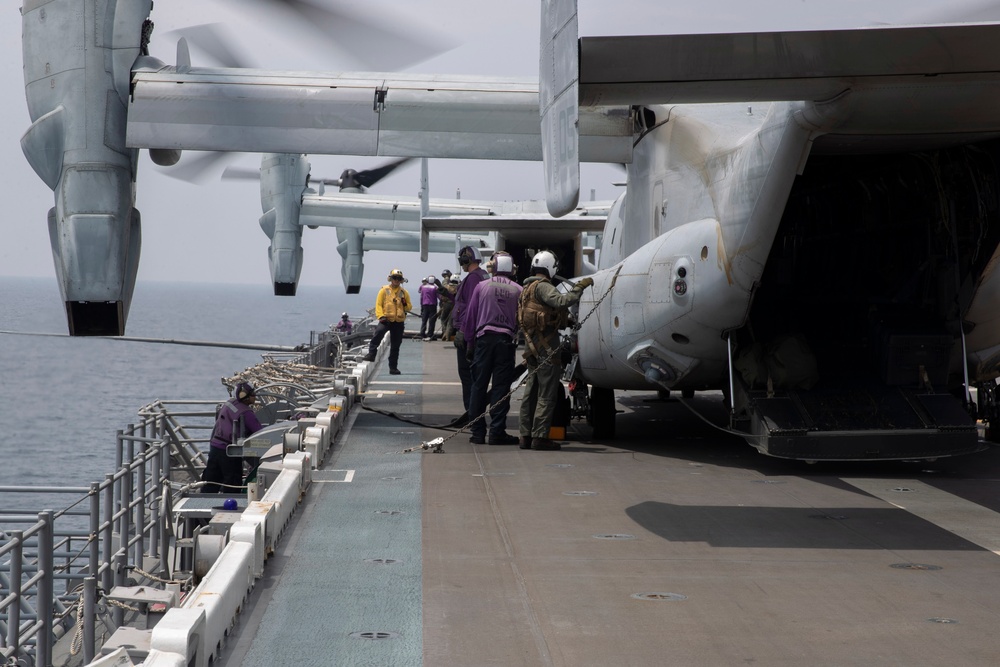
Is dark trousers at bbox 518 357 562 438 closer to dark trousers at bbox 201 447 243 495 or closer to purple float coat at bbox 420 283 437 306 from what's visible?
dark trousers at bbox 201 447 243 495

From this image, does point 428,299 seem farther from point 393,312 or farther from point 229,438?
point 229,438

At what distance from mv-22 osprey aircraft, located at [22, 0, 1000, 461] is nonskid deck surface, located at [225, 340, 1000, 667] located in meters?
0.86

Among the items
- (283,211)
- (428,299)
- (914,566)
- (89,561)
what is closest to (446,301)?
(428,299)

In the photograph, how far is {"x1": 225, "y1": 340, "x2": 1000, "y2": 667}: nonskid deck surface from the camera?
451 cm

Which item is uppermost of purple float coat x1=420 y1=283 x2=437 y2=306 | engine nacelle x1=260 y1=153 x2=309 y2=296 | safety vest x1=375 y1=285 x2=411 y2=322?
engine nacelle x1=260 y1=153 x2=309 y2=296

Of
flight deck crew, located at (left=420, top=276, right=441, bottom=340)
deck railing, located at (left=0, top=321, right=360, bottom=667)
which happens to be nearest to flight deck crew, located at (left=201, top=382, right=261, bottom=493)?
deck railing, located at (left=0, top=321, right=360, bottom=667)

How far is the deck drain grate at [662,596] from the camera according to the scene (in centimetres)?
521

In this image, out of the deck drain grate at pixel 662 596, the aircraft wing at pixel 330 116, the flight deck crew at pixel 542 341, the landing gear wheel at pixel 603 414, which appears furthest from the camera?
the aircraft wing at pixel 330 116

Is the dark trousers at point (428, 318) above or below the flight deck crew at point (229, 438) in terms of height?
above

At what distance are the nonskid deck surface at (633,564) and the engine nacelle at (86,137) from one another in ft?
15.3

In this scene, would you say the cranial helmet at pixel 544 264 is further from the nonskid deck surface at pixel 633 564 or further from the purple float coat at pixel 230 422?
the purple float coat at pixel 230 422

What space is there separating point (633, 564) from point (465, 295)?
22.3ft

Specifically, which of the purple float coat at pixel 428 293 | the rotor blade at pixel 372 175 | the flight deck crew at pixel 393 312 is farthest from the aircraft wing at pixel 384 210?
the flight deck crew at pixel 393 312

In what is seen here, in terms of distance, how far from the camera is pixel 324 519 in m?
6.91
